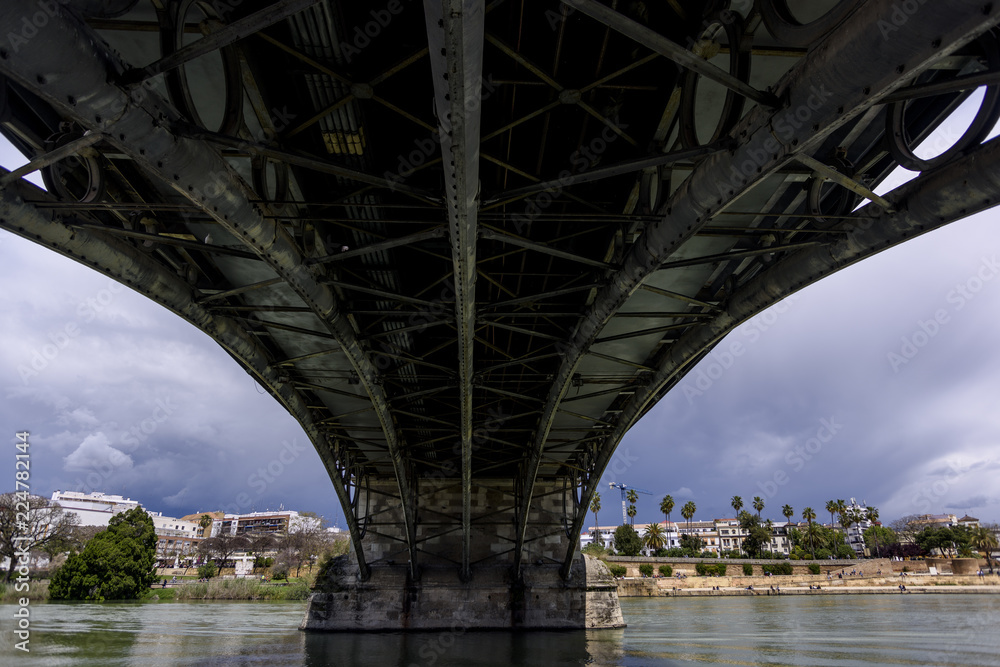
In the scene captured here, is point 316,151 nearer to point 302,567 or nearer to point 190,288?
point 190,288

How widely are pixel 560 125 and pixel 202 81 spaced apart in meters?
5.21

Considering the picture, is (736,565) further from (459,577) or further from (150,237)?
(150,237)

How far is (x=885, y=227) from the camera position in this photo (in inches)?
343

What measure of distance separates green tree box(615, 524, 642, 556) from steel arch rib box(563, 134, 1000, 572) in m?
81.0

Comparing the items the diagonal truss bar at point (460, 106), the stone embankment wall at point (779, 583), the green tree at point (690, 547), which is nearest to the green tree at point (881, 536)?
the green tree at point (690, 547)

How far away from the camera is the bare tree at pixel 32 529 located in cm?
4672

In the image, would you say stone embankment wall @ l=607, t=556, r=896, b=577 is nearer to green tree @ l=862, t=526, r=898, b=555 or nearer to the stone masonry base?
green tree @ l=862, t=526, r=898, b=555

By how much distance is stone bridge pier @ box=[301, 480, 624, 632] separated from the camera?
26.5m

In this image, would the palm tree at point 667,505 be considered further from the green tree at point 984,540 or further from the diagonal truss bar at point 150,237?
the diagonal truss bar at point 150,237

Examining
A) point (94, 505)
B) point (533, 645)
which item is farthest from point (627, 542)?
point (94, 505)

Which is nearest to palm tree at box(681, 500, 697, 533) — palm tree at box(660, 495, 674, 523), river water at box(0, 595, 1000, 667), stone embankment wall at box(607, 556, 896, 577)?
palm tree at box(660, 495, 674, 523)

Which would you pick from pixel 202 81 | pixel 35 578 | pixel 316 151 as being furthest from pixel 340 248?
pixel 35 578

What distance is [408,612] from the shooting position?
2656 centimetres

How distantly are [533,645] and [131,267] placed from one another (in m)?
17.7
